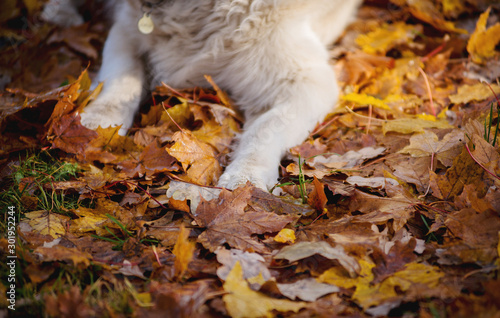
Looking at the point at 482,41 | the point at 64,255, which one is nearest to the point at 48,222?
the point at 64,255

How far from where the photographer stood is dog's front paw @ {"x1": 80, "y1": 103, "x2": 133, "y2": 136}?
2.05m

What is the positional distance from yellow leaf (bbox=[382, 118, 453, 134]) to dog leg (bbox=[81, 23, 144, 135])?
1487 mm

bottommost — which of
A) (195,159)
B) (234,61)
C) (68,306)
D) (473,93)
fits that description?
(473,93)

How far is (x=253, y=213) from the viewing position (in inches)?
57.3

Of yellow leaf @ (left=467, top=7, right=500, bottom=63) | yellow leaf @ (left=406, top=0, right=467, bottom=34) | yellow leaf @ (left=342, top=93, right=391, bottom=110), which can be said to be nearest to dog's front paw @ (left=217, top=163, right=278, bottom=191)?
yellow leaf @ (left=342, top=93, right=391, bottom=110)

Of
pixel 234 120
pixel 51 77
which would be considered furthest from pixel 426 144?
pixel 51 77

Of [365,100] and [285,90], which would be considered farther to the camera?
[365,100]

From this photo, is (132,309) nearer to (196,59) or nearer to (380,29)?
(196,59)

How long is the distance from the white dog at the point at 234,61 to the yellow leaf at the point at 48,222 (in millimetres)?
653

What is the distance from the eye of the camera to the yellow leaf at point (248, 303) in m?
1.06

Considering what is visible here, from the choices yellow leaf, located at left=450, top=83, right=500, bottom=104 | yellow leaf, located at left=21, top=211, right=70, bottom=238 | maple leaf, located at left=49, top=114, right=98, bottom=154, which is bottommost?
yellow leaf, located at left=450, top=83, right=500, bottom=104

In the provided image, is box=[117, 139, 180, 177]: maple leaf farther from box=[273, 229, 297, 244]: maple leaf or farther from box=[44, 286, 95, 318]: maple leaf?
box=[44, 286, 95, 318]: maple leaf

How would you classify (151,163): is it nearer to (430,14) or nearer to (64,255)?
(64,255)

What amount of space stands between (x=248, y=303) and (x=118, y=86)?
170cm
